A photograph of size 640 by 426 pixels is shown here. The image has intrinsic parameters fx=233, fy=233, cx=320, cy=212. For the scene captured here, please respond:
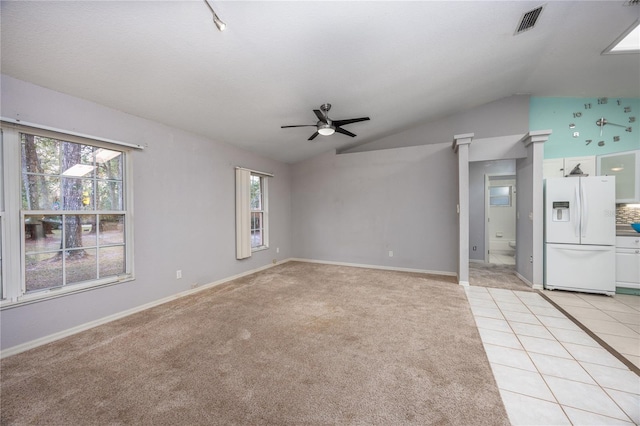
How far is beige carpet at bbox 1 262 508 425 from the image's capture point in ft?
4.78

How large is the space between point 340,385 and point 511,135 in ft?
16.5

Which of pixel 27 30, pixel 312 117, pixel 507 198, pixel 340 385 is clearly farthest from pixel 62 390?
pixel 507 198

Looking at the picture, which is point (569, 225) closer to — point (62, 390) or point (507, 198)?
point (507, 198)

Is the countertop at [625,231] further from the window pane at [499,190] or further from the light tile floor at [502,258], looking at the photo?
the window pane at [499,190]

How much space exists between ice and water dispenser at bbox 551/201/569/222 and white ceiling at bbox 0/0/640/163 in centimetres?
197

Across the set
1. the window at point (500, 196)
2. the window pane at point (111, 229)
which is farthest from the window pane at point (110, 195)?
the window at point (500, 196)

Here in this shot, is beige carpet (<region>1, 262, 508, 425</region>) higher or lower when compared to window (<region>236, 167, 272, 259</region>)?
lower

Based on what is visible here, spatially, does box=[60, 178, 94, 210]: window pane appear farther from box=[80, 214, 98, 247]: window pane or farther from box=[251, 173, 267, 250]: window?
box=[251, 173, 267, 250]: window

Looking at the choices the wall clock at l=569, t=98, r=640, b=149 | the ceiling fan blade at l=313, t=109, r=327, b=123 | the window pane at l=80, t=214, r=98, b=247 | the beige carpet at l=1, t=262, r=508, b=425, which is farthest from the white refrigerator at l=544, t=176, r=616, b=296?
the window pane at l=80, t=214, r=98, b=247

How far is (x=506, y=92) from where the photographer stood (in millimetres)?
4324

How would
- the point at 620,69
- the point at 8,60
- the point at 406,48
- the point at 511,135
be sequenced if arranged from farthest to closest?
the point at 511,135, the point at 620,69, the point at 406,48, the point at 8,60

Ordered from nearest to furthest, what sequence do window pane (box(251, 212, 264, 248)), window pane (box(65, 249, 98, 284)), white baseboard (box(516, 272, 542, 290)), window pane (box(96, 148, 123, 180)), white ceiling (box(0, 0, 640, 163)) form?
white ceiling (box(0, 0, 640, 163)) → window pane (box(65, 249, 98, 284)) → window pane (box(96, 148, 123, 180)) → white baseboard (box(516, 272, 542, 290)) → window pane (box(251, 212, 264, 248))

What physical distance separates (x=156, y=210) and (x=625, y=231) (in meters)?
6.74

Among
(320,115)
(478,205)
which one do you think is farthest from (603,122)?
(320,115)
